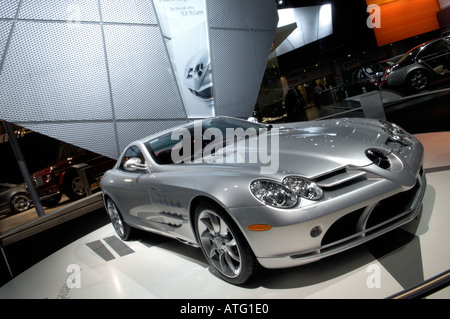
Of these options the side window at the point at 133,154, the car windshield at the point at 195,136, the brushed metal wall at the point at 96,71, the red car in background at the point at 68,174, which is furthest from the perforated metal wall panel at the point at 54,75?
the car windshield at the point at 195,136

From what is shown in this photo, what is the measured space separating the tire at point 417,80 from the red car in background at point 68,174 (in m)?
7.12

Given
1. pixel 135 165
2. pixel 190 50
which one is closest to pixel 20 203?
pixel 135 165

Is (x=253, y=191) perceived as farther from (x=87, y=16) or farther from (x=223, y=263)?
(x=87, y=16)

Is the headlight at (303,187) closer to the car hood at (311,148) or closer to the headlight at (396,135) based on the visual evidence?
the car hood at (311,148)

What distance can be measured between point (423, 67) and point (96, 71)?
7162 millimetres

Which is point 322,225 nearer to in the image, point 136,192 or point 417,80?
point 136,192

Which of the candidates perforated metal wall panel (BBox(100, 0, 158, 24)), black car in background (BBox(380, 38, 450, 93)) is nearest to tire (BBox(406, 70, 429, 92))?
black car in background (BBox(380, 38, 450, 93))

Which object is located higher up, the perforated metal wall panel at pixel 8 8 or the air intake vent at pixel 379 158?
the perforated metal wall panel at pixel 8 8

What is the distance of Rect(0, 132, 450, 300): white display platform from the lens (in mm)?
2191

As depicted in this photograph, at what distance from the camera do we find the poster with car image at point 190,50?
783 centimetres

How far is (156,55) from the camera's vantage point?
7477mm

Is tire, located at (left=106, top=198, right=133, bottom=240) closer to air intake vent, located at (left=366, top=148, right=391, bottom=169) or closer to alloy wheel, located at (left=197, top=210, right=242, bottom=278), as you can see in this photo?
alloy wheel, located at (left=197, top=210, right=242, bottom=278)

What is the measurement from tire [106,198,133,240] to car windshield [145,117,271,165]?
1.12 metres
